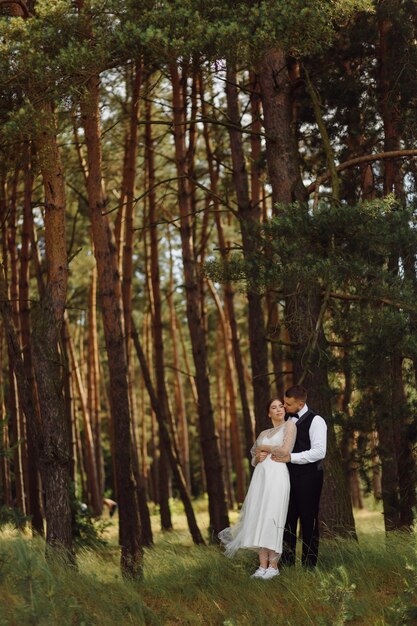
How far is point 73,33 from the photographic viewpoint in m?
11.1

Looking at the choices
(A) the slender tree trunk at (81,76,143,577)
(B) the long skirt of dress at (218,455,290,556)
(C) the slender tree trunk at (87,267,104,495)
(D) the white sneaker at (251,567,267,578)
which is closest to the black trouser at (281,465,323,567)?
(B) the long skirt of dress at (218,455,290,556)

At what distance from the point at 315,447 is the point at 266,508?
753 mm

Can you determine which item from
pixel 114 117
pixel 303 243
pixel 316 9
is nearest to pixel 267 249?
pixel 303 243

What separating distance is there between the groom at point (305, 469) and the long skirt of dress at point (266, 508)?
0.13 meters

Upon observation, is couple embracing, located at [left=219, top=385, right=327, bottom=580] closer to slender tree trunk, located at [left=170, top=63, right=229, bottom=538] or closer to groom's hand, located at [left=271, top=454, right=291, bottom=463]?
groom's hand, located at [left=271, top=454, right=291, bottom=463]

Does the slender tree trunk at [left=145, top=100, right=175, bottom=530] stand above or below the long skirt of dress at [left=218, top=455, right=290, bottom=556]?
above

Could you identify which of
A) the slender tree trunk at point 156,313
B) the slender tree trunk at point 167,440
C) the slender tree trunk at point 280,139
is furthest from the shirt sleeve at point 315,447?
the slender tree trunk at point 156,313

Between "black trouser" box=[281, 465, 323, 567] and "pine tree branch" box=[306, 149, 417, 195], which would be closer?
"black trouser" box=[281, 465, 323, 567]

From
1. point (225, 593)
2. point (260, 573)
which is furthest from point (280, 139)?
point (225, 593)

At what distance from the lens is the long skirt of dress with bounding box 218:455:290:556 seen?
950 centimetres

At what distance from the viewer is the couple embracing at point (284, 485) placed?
31.4ft

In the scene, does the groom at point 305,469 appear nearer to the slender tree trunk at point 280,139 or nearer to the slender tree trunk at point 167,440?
the slender tree trunk at point 280,139

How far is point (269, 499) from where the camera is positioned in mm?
9586

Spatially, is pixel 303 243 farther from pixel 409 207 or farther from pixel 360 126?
pixel 360 126
